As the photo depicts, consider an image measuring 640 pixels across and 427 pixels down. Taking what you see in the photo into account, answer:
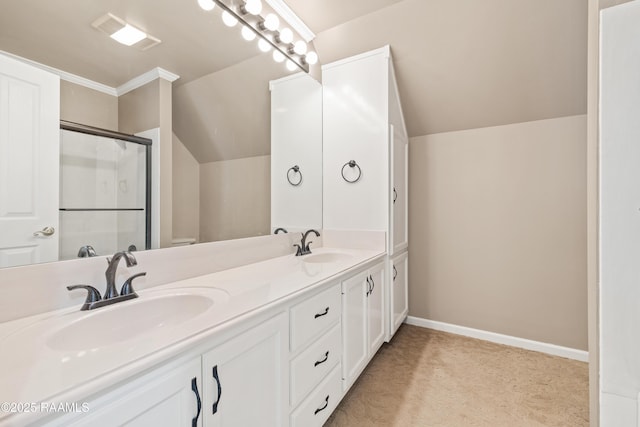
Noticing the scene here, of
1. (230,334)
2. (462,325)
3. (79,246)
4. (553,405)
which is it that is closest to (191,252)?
(79,246)

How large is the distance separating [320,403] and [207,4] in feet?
6.69

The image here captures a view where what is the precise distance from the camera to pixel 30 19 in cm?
91

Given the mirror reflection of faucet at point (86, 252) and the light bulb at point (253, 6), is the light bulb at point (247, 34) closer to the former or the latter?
the light bulb at point (253, 6)

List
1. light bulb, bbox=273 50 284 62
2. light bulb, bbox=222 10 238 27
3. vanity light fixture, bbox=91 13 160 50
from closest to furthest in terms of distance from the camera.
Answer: vanity light fixture, bbox=91 13 160 50, light bulb, bbox=222 10 238 27, light bulb, bbox=273 50 284 62

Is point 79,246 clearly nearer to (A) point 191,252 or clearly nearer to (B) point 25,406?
(A) point 191,252

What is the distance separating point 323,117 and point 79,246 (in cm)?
181

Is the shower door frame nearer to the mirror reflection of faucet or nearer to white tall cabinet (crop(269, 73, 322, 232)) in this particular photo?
the mirror reflection of faucet

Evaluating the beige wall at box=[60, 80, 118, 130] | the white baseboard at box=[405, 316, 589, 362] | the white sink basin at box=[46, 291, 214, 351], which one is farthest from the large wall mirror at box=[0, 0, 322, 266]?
the white baseboard at box=[405, 316, 589, 362]

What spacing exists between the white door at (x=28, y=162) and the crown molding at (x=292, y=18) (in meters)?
1.43

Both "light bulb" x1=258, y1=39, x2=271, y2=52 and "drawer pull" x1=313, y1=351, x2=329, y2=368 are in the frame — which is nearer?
"drawer pull" x1=313, y1=351, x2=329, y2=368

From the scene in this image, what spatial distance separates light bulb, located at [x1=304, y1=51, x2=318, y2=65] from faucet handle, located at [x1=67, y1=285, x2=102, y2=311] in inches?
78.1

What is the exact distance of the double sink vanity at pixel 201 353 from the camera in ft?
1.82

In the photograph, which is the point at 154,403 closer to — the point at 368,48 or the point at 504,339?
the point at 368,48

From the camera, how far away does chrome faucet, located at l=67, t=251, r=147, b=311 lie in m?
0.91
